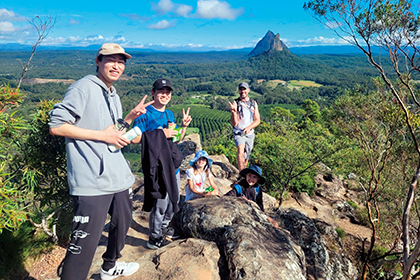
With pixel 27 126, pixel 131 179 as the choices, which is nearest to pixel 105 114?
pixel 131 179

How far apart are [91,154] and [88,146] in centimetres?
8

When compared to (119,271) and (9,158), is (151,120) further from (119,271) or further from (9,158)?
(9,158)

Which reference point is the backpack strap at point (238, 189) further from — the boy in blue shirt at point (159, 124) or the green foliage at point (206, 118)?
the green foliage at point (206, 118)

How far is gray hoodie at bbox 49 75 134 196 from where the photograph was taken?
2.33 meters

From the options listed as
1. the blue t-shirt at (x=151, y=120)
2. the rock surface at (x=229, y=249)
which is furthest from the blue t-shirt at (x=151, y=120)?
the rock surface at (x=229, y=249)

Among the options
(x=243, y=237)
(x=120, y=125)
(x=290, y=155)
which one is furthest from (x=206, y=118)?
(x=120, y=125)

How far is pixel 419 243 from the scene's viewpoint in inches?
153

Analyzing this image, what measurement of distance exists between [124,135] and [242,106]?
15.3 feet

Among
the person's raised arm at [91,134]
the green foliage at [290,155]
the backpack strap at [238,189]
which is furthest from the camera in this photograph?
the green foliage at [290,155]

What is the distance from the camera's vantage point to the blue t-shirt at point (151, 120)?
12.2 feet

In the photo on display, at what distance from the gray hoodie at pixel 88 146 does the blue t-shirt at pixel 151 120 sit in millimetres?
1079

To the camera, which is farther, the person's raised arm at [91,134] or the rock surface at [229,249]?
the rock surface at [229,249]

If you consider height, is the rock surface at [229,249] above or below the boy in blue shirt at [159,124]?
below

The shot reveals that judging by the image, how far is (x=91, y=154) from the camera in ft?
8.00
